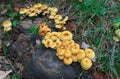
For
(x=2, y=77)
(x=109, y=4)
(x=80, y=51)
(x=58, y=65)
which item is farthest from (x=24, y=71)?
(x=109, y=4)

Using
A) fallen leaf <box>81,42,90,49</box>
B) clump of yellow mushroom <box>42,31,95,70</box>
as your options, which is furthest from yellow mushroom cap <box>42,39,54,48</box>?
fallen leaf <box>81,42,90,49</box>

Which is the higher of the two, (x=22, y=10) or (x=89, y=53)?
(x=22, y=10)

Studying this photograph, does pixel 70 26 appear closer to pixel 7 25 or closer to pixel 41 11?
pixel 41 11

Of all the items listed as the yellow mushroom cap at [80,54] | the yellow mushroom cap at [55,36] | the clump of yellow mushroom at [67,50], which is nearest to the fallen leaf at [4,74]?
the clump of yellow mushroom at [67,50]

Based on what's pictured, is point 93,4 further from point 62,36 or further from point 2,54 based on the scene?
point 2,54

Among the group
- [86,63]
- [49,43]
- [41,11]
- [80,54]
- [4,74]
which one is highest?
[41,11]

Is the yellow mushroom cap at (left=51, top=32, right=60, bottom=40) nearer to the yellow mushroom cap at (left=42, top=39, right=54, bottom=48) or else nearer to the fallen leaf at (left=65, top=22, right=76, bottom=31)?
the yellow mushroom cap at (left=42, top=39, right=54, bottom=48)

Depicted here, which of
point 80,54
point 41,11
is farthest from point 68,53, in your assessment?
point 41,11

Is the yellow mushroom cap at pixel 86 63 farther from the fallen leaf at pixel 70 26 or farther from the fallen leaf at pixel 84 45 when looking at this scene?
the fallen leaf at pixel 70 26

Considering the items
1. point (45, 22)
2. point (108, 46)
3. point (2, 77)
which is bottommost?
point (2, 77)
